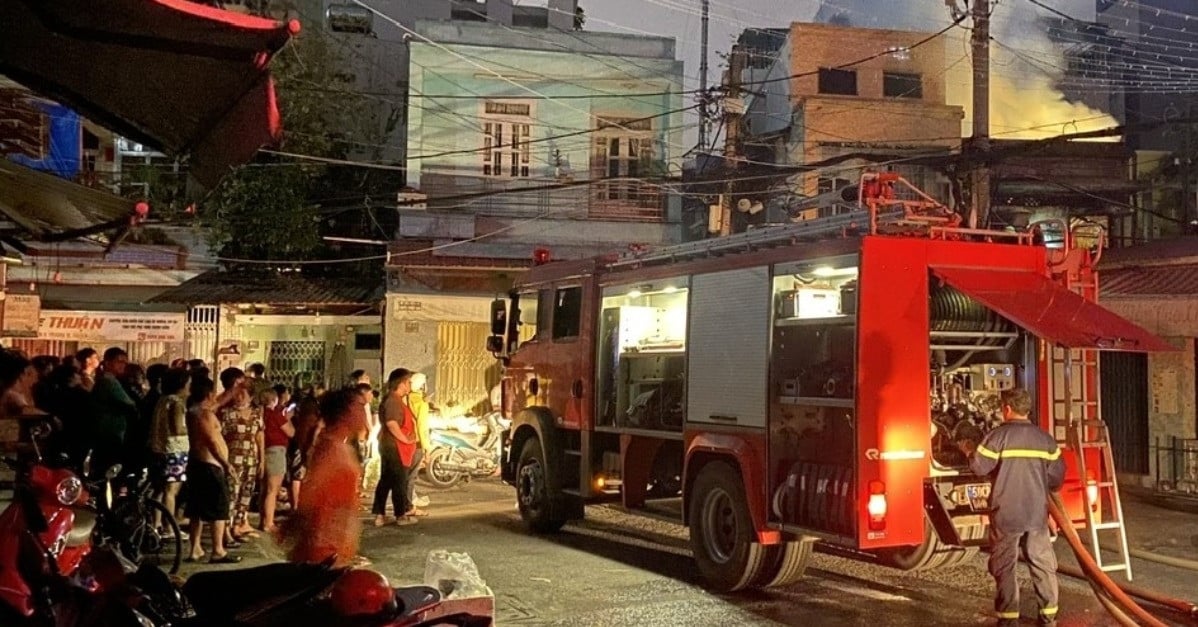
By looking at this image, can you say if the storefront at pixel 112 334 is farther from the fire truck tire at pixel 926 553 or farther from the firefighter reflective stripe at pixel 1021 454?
the firefighter reflective stripe at pixel 1021 454

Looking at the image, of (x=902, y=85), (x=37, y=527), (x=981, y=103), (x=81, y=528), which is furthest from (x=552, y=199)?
(x=37, y=527)

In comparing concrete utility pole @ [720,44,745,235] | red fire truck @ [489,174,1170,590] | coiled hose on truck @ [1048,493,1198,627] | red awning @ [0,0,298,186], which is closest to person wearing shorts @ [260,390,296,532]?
red fire truck @ [489,174,1170,590]

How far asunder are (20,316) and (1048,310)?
14025 millimetres

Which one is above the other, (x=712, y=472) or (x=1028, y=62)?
(x=1028, y=62)

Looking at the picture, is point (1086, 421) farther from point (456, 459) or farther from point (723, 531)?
point (456, 459)

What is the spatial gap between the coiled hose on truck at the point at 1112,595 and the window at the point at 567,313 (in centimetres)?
543

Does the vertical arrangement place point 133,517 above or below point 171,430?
below

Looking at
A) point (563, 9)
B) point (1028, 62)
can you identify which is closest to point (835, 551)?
point (563, 9)

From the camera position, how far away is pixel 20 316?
15.3 m

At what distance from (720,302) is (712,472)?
145 centimetres

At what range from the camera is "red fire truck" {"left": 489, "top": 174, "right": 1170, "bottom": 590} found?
743 centimetres

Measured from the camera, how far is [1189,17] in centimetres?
2611

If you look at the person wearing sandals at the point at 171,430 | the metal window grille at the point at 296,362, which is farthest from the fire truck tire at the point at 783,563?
the metal window grille at the point at 296,362

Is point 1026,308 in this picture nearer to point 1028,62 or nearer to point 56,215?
point 56,215
